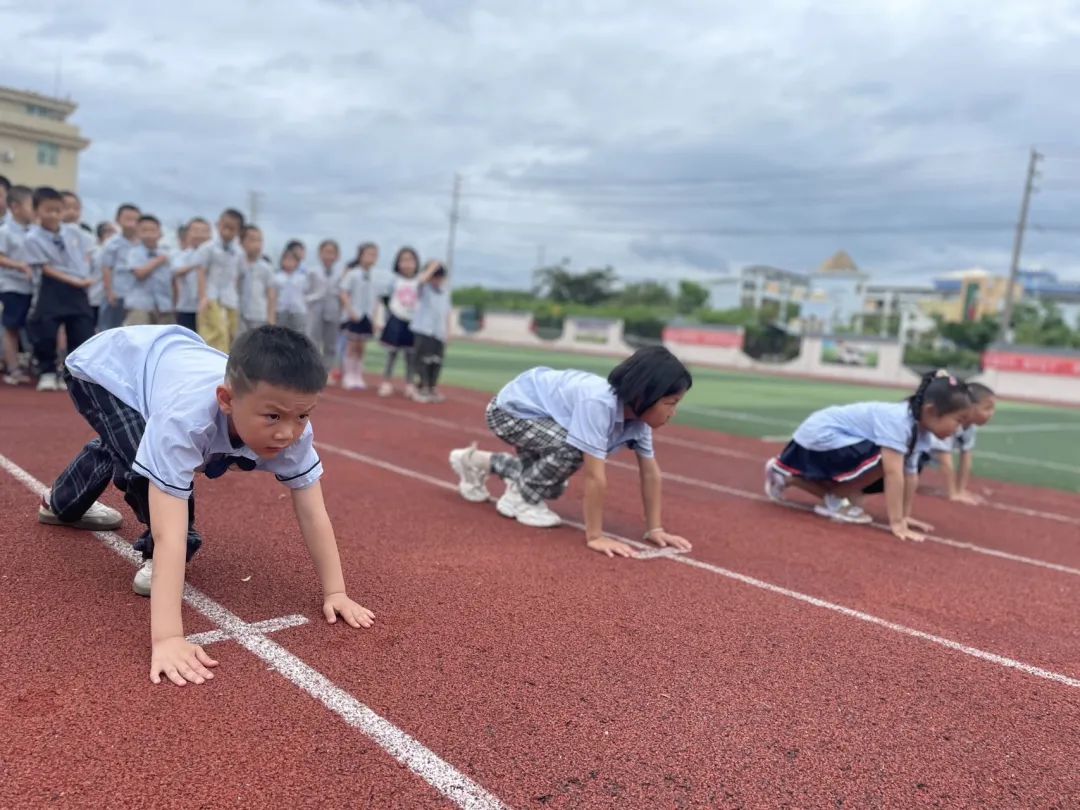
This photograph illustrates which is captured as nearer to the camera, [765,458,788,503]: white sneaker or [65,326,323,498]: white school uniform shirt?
[65,326,323,498]: white school uniform shirt

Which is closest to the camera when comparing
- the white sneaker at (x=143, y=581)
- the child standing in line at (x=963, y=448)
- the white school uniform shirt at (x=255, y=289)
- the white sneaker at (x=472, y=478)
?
the white sneaker at (x=143, y=581)

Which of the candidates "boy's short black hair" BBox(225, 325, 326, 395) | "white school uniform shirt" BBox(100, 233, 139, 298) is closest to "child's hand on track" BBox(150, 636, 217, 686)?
"boy's short black hair" BBox(225, 325, 326, 395)

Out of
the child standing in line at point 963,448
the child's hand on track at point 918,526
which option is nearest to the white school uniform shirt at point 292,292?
the child standing in line at point 963,448

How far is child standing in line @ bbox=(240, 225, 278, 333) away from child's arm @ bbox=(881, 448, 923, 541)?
6.88 meters

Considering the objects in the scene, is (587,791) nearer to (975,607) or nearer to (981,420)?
(975,607)

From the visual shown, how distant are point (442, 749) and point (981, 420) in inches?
Answer: 211

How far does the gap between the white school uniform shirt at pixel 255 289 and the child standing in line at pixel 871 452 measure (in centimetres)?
616

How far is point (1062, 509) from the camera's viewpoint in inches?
295

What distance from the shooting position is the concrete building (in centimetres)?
4925

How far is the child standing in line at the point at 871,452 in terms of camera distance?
5.40 m

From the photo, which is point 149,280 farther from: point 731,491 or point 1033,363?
point 1033,363

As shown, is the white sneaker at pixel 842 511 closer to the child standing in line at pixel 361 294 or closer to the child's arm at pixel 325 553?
the child's arm at pixel 325 553

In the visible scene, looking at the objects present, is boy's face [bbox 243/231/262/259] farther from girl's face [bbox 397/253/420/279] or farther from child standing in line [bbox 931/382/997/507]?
child standing in line [bbox 931/382/997/507]

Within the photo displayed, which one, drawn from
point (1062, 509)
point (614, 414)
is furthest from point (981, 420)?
point (614, 414)
